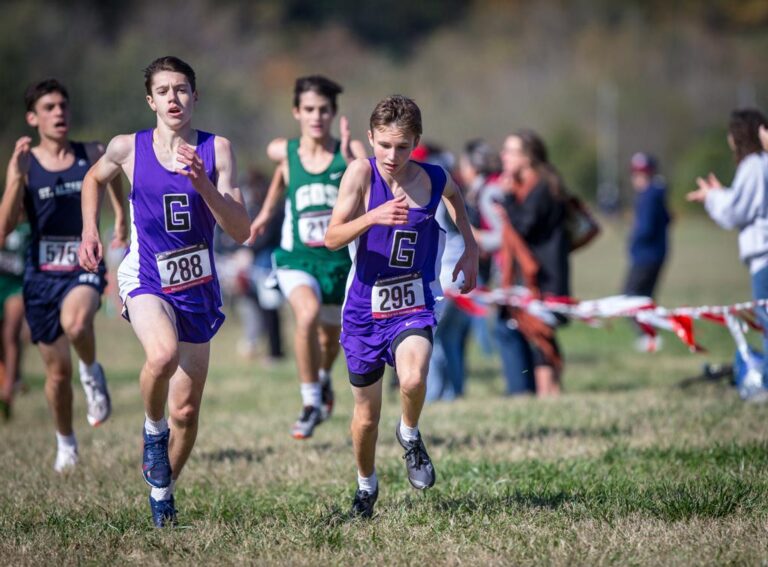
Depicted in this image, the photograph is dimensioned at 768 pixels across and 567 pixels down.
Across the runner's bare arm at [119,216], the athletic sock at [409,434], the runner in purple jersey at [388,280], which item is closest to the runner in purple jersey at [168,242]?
the runner in purple jersey at [388,280]

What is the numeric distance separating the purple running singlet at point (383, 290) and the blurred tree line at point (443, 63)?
33660mm

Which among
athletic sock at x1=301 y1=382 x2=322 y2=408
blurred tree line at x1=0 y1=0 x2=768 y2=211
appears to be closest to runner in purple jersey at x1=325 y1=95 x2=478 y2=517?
athletic sock at x1=301 y1=382 x2=322 y2=408

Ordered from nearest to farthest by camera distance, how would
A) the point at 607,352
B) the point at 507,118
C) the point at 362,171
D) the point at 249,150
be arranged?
the point at 362,171 < the point at 607,352 < the point at 249,150 < the point at 507,118

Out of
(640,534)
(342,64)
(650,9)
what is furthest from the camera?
(650,9)

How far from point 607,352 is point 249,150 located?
35354 millimetres

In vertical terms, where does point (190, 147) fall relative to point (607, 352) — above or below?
above

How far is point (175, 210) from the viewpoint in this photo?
5773 mm

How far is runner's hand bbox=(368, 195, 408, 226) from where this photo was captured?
525 centimetres

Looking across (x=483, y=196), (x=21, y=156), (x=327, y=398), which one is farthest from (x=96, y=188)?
(x=483, y=196)

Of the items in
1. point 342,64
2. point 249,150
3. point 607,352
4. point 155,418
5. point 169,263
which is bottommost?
point 607,352

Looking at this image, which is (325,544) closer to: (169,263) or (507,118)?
(169,263)

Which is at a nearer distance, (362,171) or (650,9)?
(362,171)

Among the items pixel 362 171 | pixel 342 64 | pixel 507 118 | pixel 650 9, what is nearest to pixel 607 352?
pixel 362 171

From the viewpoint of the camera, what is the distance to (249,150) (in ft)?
160
